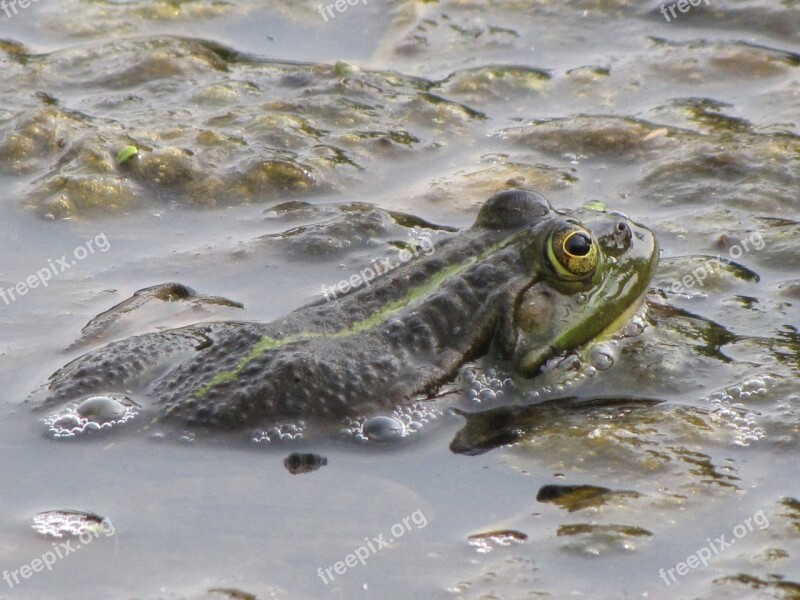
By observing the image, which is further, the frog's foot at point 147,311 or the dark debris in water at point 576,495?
the frog's foot at point 147,311

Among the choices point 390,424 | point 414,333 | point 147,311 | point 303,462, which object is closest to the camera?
point 303,462

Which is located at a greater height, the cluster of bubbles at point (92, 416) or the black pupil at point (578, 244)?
the black pupil at point (578, 244)

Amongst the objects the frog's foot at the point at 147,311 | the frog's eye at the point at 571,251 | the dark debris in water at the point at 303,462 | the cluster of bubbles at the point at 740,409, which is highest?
the frog's eye at the point at 571,251

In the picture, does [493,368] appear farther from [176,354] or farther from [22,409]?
[22,409]

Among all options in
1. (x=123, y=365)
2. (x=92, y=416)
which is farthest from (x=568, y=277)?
(x=92, y=416)

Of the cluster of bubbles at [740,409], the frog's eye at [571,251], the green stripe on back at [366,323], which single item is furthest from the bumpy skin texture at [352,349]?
the cluster of bubbles at [740,409]

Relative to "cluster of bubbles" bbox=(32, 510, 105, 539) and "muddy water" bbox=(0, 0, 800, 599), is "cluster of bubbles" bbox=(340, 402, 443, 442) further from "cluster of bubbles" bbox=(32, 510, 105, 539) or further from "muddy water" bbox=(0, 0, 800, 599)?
"cluster of bubbles" bbox=(32, 510, 105, 539)

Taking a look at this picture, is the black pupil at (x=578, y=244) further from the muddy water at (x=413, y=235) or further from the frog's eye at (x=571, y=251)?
the muddy water at (x=413, y=235)

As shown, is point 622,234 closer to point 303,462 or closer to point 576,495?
point 576,495
